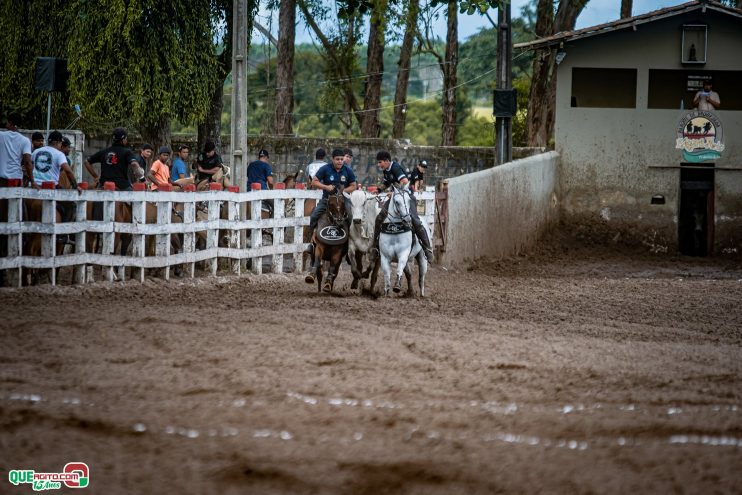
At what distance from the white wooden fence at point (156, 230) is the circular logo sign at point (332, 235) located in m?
2.15

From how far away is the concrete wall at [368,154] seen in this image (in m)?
32.3

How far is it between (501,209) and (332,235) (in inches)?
339

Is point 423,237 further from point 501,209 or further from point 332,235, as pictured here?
point 501,209

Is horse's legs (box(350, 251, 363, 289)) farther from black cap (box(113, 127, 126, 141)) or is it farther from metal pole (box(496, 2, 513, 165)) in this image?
metal pole (box(496, 2, 513, 165))

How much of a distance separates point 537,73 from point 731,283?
1763 centimetres

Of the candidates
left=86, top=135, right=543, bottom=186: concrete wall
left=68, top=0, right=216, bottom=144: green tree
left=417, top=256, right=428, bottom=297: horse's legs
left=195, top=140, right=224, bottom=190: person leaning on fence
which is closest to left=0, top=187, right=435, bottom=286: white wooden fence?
left=195, top=140, right=224, bottom=190: person leaning on fence

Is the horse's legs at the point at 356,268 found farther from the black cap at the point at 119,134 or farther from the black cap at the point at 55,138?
the black cap at the point at 55,138

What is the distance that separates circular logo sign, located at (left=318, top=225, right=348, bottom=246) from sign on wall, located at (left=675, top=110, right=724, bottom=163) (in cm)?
1522

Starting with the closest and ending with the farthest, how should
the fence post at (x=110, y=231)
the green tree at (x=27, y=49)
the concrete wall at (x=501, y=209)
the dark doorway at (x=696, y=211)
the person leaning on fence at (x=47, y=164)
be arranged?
the fence post at (x=110, y=231)
the person leaning on fence at (x=47, y=164)
the concrete wall at (x=501, y=209)
the green tree at (x=27, y=49)
the dark doorway at (x=696, y=211)

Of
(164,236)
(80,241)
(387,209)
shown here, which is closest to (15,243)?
(80,241)

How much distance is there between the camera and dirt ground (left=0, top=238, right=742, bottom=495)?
6.41m

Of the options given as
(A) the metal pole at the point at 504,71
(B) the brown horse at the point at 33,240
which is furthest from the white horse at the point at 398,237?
(A) the metal pole at the point at 504,71

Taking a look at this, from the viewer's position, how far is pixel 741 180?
28016 mm

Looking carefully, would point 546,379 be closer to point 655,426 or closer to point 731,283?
point 655,426
